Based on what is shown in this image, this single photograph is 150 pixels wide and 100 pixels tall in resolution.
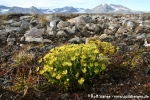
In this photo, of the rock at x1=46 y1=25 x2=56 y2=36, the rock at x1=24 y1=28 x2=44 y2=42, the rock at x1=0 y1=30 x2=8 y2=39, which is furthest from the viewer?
the rock at x1=46 y1=25 x2=56 y2=36

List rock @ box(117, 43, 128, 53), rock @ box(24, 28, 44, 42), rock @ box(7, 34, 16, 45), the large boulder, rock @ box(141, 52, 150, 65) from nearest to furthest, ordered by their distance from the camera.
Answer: rock @ box(141, 52, 150, 65) < rock @ box(117, 43, 128, 53) < rock @ box(7, 34, 16, 45) < the large boulder < rock @ box(24, 28, 44, 42)

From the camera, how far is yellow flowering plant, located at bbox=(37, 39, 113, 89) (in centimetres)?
948

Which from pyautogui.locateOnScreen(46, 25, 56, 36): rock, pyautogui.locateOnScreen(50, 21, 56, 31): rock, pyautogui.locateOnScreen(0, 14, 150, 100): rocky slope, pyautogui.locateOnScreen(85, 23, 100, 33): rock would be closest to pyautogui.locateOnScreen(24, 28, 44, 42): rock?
pyautogui.locateOnScreen(0, 14, 150, 100): rocky slope

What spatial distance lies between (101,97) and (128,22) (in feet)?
52.7

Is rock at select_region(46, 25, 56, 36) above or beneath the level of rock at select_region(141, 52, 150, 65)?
beneath

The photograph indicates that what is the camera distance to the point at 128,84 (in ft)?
31.5

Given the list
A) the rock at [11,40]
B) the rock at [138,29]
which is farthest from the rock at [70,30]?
the rock at [138,29]

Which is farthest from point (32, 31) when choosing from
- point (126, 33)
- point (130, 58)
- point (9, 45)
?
point (130, 58)

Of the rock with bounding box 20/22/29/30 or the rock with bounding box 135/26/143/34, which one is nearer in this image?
the rock with bounding box 135/26/143/34

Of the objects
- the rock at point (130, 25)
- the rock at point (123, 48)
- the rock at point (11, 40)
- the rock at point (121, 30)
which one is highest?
the rock at point (123, 48)

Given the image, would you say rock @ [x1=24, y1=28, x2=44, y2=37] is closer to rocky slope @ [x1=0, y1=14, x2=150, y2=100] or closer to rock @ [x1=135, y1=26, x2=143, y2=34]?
rocky slope @ [x1=0, y1=14, x2=150, y2=100]

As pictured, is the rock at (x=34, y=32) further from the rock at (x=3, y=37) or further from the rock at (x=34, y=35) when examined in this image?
the rock at (x=3, y=37)

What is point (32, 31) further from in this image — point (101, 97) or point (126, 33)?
point (101, 97)

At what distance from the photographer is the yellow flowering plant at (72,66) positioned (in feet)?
31.1
